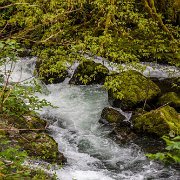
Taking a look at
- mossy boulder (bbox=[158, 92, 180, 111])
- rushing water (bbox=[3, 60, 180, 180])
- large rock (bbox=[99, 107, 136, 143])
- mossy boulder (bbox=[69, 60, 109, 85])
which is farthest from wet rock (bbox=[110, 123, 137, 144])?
mossy boulder (bbox=[69, 60, 109, 85])

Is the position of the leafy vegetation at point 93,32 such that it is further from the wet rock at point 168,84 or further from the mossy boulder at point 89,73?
the mossy boulder at point 89,73

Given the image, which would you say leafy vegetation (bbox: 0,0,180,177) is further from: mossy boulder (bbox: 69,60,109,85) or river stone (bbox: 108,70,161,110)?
A: mossy boulder (bbox: 69,60,109,85)

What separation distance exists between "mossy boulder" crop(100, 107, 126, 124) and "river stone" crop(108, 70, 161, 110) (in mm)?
359

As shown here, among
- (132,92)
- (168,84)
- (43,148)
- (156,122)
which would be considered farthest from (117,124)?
(168,84)

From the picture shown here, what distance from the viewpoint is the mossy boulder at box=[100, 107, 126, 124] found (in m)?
8.46

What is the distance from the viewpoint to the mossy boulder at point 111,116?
8461mm

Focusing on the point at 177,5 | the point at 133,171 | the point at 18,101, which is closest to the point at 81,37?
the point at 133,171

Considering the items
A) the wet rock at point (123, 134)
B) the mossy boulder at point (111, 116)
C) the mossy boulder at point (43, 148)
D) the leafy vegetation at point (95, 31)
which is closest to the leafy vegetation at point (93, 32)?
the leafy vegetation at point (95, 31)

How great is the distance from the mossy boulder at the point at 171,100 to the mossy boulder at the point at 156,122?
794 millimetres

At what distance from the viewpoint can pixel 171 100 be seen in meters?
9.07

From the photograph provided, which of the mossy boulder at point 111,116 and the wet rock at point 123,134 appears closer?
the wet rock at point 123,134

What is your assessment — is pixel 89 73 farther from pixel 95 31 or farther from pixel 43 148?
pixel 43 148

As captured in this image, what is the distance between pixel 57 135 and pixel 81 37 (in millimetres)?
2716

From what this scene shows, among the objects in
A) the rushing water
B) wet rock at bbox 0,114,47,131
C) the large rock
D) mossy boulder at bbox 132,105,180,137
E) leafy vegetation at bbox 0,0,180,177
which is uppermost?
leafy vegetation at bbox 0,0,180,177
